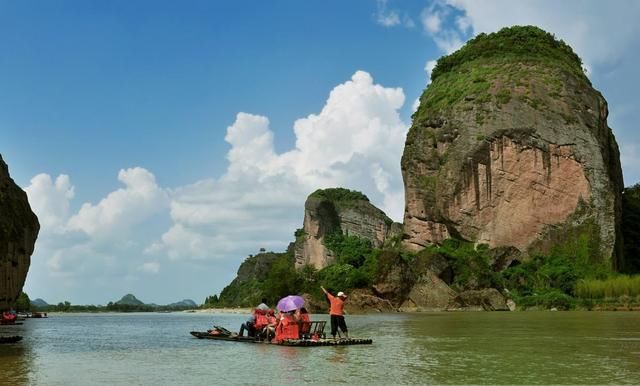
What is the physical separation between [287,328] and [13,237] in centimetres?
4135

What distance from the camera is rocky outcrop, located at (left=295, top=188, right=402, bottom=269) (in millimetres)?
124750

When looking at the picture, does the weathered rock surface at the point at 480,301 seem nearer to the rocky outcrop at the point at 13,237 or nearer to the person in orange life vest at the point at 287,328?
the rocky outcrop at the point at 13,237

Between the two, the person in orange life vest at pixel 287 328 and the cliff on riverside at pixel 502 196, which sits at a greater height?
the cliff on riverside at pixel 502 196

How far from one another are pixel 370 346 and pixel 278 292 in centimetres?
7125

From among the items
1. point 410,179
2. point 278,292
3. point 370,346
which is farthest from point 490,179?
point 370,346

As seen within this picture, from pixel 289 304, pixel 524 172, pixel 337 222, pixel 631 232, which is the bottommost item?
pixel 289 304

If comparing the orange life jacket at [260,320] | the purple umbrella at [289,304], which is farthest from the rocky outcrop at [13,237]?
the purple umbrella at [289,304]

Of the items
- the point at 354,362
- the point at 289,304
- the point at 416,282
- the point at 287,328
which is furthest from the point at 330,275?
the point at 354,362

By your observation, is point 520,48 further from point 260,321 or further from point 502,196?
point 260,321

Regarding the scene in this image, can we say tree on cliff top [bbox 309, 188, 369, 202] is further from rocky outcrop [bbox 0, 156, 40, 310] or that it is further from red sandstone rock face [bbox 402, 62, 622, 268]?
rocky outcrop [bbox 0, 156, 40, 310]

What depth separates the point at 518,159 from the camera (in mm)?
89562

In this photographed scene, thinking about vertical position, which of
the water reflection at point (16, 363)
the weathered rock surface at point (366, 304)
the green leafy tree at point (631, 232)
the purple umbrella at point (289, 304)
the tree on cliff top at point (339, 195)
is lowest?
the water reflection at point (16, 363)

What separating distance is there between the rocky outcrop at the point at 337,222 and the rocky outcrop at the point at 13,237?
62.0m

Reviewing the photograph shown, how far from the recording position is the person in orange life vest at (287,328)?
89.1 feet
